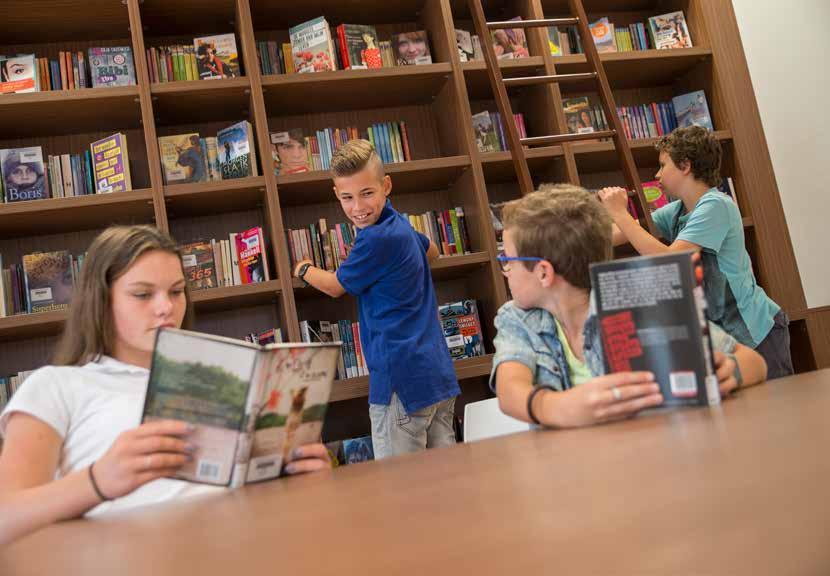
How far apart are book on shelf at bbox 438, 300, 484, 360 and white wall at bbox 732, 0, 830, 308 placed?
65.6 inches

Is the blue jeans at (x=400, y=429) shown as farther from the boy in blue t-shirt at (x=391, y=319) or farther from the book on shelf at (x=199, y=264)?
the book on shelf at (x=199, y=264)

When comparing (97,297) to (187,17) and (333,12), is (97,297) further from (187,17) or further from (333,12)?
(333,12)

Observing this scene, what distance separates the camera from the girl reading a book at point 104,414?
3.05 ft

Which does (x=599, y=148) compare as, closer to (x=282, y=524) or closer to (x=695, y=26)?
(x=695, y=26)

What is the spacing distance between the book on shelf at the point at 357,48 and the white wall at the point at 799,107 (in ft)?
6.76

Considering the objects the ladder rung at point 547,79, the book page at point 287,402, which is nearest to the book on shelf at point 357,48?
the ladder rung at point 547,79

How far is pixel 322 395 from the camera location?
1156 mm

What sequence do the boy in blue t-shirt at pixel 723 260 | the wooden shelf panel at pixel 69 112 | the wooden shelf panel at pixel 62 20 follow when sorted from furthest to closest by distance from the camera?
the wooden shelf panel at pixel 62 20 < the wooden shelf panel at pixel 69 112 < the boy in blue t-shirt at pixel 723 260

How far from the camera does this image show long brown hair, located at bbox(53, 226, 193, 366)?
138 centimetres

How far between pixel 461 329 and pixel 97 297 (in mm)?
2109

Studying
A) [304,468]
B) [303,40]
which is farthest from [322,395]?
[303,40]

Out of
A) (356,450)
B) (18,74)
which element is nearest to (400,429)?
(356,450)

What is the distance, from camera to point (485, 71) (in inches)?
137

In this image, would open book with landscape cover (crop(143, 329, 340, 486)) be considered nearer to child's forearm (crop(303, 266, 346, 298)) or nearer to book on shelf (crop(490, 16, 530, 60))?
child's forearm (crop(303, 266, 346, 298))
